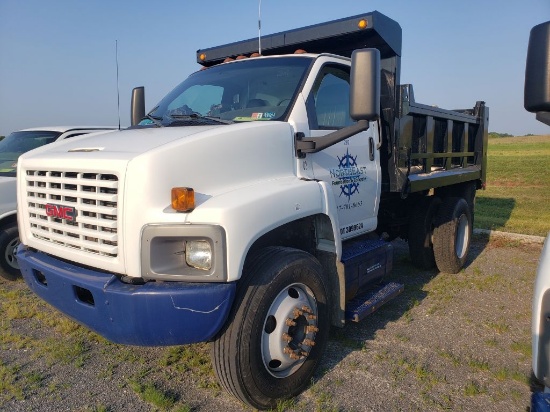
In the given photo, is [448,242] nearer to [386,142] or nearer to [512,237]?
[386,142]

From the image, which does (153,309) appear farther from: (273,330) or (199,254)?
(273,330)

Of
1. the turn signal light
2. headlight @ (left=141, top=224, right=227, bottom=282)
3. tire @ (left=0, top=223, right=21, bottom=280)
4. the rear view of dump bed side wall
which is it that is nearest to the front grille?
headlight @ (left=141, top=224, right=227, bottom=282)

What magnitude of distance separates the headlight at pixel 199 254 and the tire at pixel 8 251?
12.8ft

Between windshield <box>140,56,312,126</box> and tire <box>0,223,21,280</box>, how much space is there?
2.72 m

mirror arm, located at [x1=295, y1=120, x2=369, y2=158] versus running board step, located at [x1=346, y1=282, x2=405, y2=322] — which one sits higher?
mirror arm, located at [x1=295, y1=120, x2=369, y2=158]

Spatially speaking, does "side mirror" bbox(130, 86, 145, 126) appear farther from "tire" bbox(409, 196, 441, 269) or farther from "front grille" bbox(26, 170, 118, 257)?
"tire" bbox(409, 196, 441, 269)

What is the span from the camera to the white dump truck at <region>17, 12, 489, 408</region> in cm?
259

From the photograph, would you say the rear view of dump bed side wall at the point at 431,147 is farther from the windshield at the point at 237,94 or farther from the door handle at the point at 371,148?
the windshield at the point at 237,94

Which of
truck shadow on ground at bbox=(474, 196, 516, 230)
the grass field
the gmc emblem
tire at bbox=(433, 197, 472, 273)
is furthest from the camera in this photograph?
truck shadow on ground at bbox=(474, 196, 516, 230)

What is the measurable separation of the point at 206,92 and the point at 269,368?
2.44 m

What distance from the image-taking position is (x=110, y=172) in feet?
8.71

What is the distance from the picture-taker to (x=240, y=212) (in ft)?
8.64

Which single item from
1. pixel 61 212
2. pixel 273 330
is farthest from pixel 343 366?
pixel 61 212

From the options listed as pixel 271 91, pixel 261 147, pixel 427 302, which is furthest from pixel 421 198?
pixel 261 147
